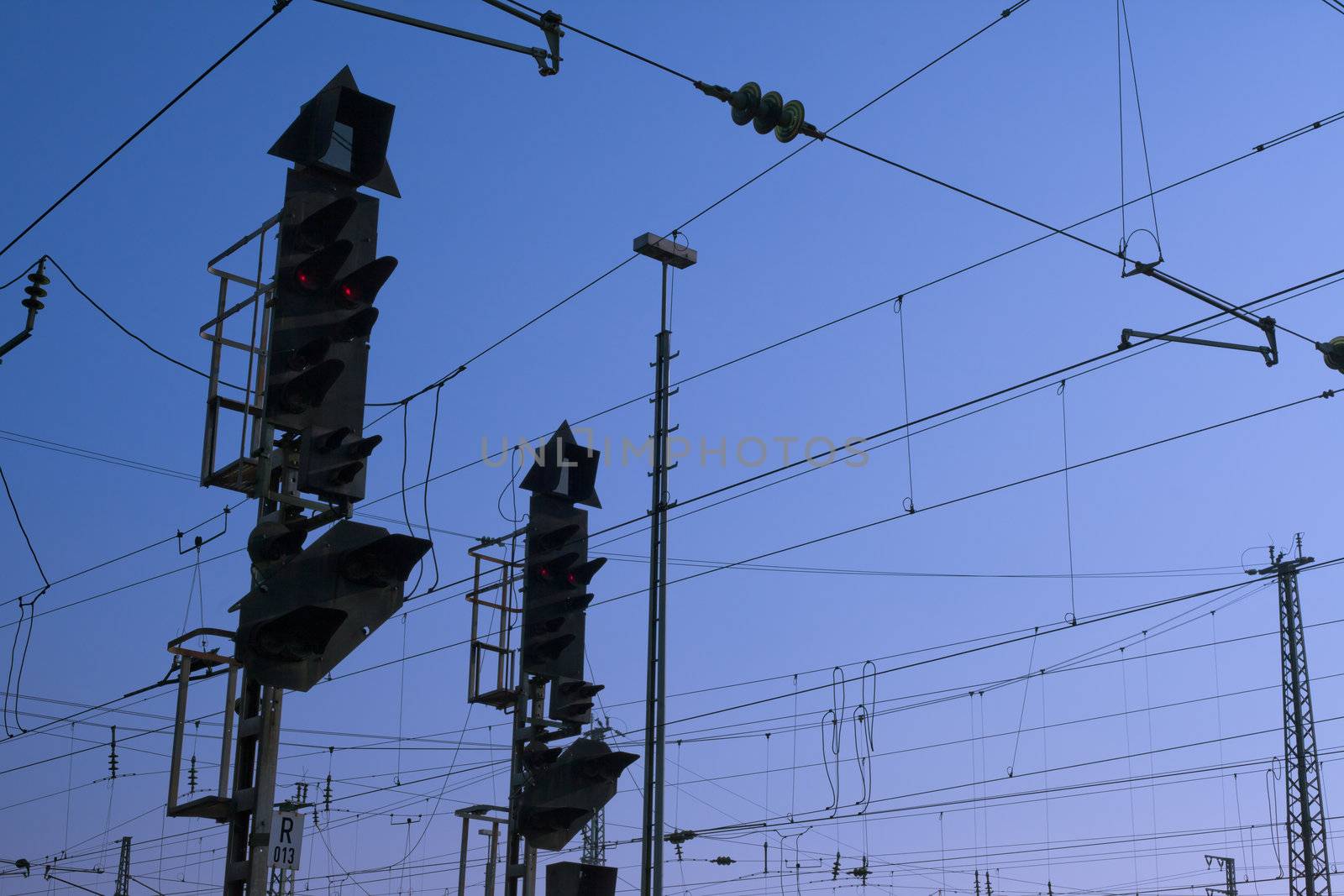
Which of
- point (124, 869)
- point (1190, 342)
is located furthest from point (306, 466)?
point (124, 869)

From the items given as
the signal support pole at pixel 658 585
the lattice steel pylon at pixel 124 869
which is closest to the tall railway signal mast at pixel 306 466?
the signal support pole at pixel 658 585

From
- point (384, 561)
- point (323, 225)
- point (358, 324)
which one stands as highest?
point (323, 225)

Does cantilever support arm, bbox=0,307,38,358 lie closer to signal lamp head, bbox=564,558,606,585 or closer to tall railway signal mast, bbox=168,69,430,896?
tall railway signal mast, bbox=168,69,430,896

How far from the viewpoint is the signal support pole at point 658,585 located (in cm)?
1658

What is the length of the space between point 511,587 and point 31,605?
7.58m

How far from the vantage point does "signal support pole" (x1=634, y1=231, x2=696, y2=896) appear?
54.4ft

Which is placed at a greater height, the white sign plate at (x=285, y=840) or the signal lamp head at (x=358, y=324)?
the signal lamp head at (x=358, y=324)

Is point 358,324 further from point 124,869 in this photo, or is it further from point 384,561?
point 124,869

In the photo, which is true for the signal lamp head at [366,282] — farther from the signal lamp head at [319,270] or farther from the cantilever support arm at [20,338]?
the cantilever support arm at [20,338]

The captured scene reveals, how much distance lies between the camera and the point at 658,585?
18.1m

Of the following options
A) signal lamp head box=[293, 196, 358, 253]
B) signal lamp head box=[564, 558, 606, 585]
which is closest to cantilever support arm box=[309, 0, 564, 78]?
signal lamp head box=[293, 196, 358, 253]

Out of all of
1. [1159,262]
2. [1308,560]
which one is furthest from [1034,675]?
[1159,262]

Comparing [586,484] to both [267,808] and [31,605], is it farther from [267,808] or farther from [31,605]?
[267,808]

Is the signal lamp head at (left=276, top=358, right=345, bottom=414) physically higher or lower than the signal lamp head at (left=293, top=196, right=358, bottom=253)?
lower
